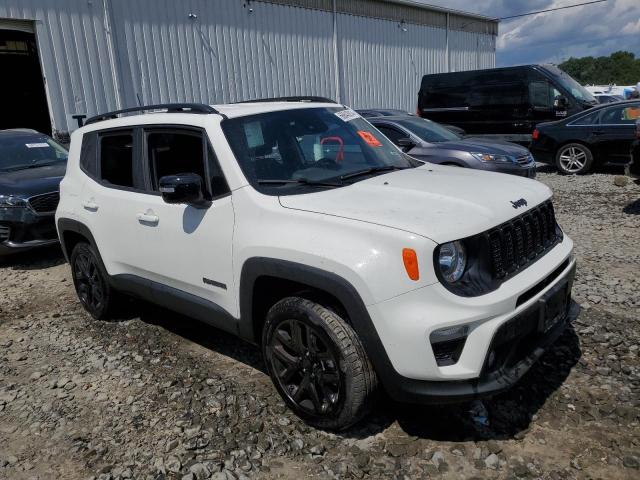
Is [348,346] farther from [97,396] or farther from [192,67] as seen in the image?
[192,67]

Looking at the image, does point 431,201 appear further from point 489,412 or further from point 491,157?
point 491,157

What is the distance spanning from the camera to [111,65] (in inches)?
475

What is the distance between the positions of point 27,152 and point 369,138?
19.9ft

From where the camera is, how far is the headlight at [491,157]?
8.25m

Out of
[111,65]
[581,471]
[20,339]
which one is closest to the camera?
[581,471]

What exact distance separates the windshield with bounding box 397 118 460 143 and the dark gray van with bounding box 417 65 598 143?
438cm

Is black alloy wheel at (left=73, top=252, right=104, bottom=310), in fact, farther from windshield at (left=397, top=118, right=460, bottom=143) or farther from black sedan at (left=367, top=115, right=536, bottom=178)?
windshield at (left=397, top=118, right=460, bottom=143)

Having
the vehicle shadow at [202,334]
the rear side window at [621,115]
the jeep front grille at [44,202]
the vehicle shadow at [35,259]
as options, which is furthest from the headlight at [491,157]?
the vehicle shadow at [35,259]

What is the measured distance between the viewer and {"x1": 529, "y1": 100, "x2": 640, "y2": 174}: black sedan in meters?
10.3

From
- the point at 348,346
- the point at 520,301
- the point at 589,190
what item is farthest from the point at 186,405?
the point at 589,190

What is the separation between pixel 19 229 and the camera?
6.52 m

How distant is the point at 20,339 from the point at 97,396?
4.87ft

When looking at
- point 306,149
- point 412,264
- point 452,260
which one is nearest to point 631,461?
point 452,260

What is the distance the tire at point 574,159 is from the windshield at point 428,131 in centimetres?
304
